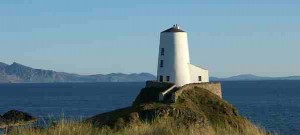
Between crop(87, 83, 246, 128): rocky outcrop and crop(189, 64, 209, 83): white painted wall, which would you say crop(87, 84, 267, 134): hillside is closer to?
crop(87, 83, 246, 128): rocky outcrop

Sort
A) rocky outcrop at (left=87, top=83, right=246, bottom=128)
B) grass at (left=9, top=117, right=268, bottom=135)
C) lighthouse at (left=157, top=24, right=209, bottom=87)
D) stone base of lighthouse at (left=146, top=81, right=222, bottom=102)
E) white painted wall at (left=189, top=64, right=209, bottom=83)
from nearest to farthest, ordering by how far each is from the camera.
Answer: grass at (left=9, top=117, right=268, bottom=135), rocky outcrop at (left=87, top=83, right=246, bottom=128), stone base of lighthouse at (left=146, top=81, right=222, bottom=102), lighthouse at (left=157, top=24, right=209, bottom=87), white painted wall at (left=189, top=64, right=209, bottom=83)

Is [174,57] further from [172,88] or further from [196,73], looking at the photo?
[196,73]

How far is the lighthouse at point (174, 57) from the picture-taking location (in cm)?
5916

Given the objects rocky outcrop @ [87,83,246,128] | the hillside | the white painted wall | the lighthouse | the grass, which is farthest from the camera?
the white painted wall

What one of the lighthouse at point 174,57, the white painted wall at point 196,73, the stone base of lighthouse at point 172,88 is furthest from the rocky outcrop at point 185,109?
the white painted wall at point 196,73

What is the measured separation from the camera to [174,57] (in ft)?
195

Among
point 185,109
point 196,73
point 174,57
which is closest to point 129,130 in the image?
point 185,109

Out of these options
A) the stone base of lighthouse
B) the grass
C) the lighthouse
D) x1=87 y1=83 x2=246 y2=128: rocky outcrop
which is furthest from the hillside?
the grass

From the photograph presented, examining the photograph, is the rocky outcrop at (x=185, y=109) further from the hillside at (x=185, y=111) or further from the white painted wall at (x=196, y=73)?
the white painted wall at (x=196, y=73)

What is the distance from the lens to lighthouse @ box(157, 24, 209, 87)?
59156 mm

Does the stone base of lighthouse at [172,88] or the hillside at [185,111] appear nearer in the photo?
the hillside at [185,111]

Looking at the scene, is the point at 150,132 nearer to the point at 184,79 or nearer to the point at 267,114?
the point at 184,79

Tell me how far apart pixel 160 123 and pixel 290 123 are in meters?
63.5

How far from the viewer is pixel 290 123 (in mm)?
76312
